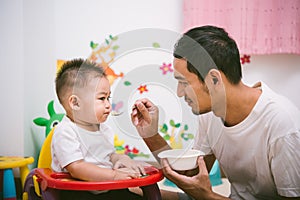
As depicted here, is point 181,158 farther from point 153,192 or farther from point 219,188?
point 219,188

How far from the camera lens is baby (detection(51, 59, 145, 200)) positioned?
100 centimetres

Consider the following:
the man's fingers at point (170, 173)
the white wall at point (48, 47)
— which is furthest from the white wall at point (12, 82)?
the man's fingers at point (170, 173)

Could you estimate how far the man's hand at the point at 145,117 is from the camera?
3.76 ft

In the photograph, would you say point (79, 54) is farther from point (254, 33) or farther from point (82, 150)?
point (82, 150)

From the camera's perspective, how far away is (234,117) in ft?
3.77

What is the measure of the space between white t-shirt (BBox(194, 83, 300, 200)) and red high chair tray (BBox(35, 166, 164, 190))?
0.28 meters

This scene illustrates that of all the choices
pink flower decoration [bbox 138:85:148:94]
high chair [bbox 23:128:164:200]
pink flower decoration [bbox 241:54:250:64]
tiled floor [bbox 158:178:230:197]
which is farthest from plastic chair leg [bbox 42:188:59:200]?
pink flower decoration [bbox 241:54:250:64]

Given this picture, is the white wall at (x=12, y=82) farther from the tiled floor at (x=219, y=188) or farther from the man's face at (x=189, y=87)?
the man's face at (x=189, y=87)

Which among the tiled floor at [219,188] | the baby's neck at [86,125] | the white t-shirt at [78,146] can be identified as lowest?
the tiled floor at [219,188]

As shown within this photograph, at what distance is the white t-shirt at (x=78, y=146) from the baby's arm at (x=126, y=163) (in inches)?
0.7

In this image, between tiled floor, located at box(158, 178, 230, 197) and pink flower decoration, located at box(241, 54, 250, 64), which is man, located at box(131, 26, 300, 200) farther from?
pink flower decoration, located at box(241, 54, 250, 64)

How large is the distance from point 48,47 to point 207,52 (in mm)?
1317

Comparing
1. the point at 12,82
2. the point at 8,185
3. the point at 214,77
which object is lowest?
the point at 8,185

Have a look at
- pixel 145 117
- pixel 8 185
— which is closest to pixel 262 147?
pixel 145 117
